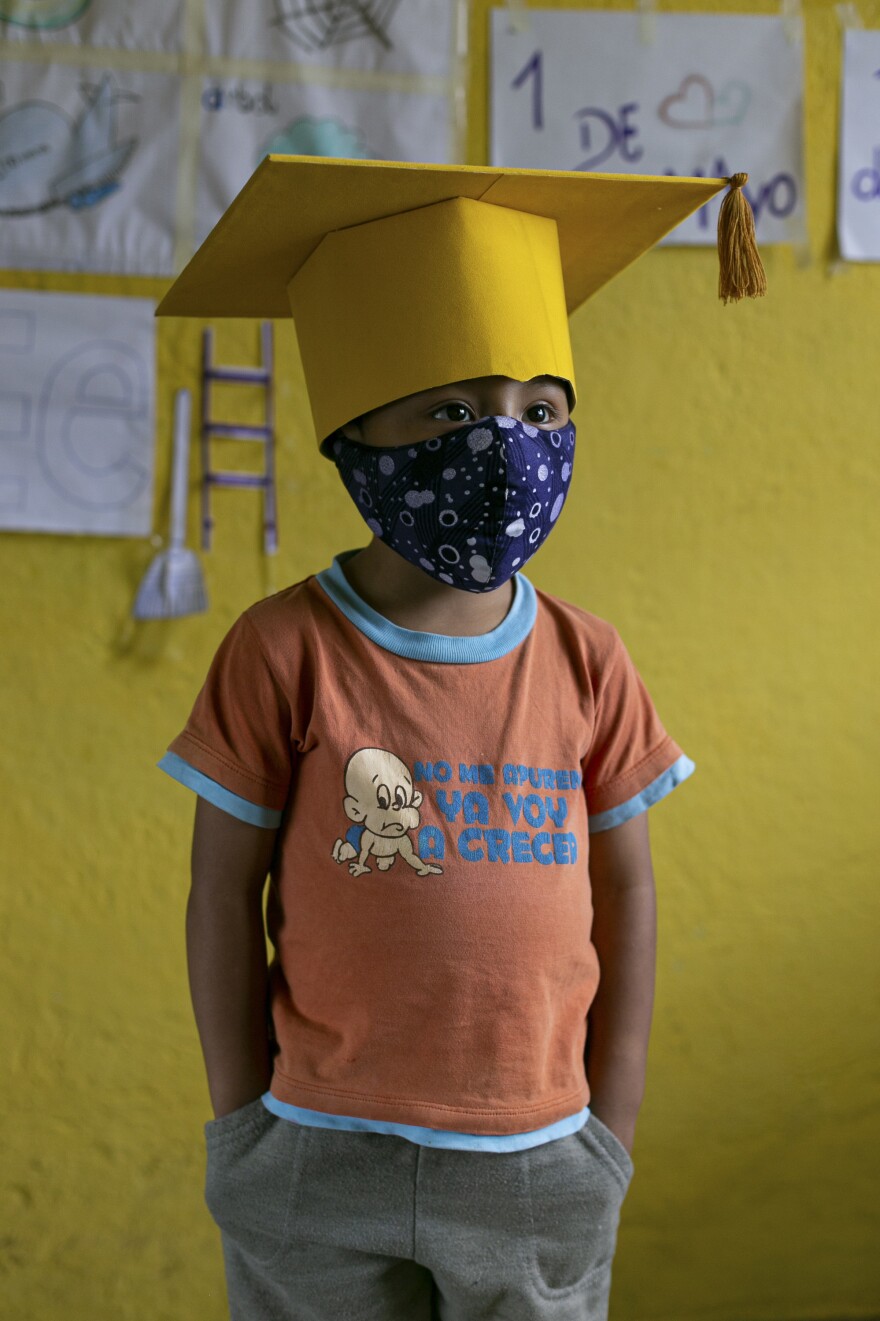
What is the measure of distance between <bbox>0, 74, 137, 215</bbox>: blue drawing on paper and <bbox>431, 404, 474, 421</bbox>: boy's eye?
97 centimetres

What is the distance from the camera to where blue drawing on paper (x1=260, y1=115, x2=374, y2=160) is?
168cm

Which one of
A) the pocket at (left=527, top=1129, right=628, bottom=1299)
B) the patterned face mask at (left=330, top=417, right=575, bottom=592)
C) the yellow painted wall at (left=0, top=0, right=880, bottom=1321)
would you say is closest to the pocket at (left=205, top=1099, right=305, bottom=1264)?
the pocket at (left=527, top=1129, right=628, bottom=1299)

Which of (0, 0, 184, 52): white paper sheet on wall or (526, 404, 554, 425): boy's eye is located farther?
(0, 0, 184, 52): white paper sheet on wall

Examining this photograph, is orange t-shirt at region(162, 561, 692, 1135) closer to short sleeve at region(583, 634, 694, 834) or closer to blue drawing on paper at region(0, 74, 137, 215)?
short sleeve at region(583, 634, 694, 834)

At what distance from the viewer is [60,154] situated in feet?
5.45

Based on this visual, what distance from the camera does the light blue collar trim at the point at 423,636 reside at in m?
0.99

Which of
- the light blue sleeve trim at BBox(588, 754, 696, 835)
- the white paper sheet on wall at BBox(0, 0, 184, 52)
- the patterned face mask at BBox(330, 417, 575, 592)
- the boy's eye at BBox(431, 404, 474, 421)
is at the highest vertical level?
the white paper sheet on wall at BBox(0, 0, 184, 52)

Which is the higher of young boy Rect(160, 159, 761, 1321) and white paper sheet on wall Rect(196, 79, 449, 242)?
white paper sheet on wall Rect(196, 79, 449, 242)

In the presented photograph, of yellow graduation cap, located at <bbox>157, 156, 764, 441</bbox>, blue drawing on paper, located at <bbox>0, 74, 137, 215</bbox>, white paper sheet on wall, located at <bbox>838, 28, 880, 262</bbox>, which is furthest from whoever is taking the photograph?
white paper sheet on wall, located at <bbox>838, 28, 880, 262</bbox>

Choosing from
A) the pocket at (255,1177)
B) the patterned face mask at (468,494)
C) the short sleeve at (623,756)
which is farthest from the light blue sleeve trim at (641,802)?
the pocket at (255,1177)

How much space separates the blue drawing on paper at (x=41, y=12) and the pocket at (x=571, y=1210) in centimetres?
152

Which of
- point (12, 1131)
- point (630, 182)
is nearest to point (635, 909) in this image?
point (630, 182)

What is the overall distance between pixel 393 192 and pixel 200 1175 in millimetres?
1378

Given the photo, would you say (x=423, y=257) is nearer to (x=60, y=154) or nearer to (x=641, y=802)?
(x=641, y=802)
